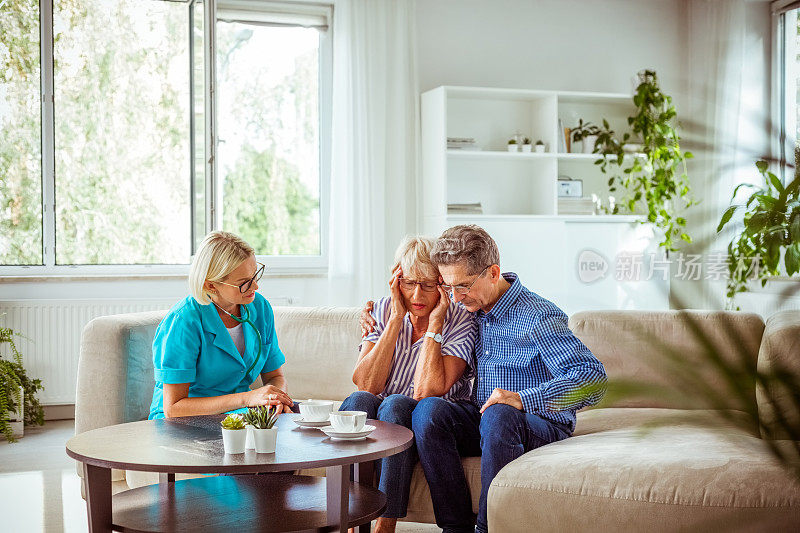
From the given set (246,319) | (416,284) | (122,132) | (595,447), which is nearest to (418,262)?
(416,284)

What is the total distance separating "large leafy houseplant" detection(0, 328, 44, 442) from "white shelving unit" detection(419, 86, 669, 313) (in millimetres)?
2482

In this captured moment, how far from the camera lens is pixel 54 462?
13.1 ft

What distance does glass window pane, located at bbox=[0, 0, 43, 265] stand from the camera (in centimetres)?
502

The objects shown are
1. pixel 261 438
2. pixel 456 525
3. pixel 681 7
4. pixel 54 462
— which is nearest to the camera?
pixel 261 438

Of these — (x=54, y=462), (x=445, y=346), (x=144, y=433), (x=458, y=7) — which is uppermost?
(x=458, y=7)

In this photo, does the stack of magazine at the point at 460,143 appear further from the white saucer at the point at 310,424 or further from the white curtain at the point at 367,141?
the white saucer at the point at 310,424

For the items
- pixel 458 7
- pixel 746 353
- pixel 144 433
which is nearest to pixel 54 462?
pixel 144 433

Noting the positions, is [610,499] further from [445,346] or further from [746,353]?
[746,353]

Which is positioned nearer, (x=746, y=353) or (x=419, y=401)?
(x=746, y=353)

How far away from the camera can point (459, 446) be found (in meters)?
2.45

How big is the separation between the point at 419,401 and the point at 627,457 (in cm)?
61

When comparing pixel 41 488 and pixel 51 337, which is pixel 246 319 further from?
pixel 51 337

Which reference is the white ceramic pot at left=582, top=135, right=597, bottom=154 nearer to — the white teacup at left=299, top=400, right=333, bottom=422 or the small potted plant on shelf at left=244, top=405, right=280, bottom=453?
the white teacup at left=299, top=400, right=333, bottom=422

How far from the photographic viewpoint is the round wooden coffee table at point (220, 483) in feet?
6.12
